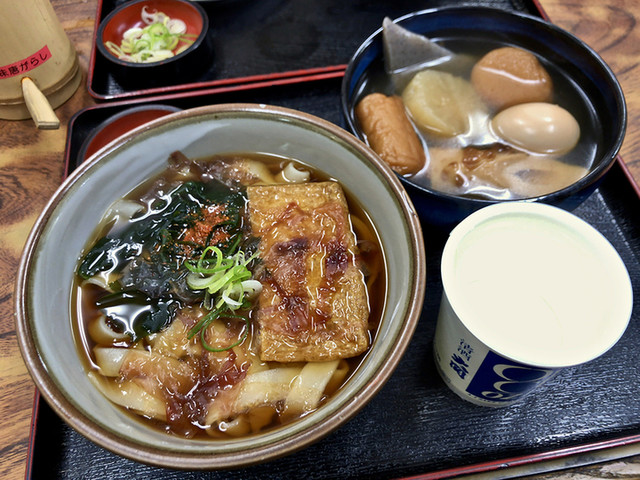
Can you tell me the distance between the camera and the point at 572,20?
7.93 ft

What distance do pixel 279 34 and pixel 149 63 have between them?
69 centimetres

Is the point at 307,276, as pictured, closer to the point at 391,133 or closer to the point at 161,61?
the point at 391,133

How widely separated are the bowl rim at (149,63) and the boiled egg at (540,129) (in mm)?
1406

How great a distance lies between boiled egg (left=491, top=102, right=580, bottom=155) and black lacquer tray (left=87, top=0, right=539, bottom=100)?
851 millimetres

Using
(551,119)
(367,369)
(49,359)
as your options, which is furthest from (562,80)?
(49,359)

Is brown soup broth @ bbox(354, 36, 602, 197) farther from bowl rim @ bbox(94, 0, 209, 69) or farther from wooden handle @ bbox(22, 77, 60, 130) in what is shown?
wooden handle @ bbox(22, 77, 60, 130)

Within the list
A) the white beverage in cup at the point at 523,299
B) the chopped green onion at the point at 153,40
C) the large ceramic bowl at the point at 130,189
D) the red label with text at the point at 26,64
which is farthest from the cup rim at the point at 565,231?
the red label with text at the point at 26,64

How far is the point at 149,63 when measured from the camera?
214 cm

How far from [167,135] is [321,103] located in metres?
0.87

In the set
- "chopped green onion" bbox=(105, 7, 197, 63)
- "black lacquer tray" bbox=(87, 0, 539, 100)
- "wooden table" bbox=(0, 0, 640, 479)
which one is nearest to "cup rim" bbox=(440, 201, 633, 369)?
"wooden table" bbox=(0, 0, 640, 479)

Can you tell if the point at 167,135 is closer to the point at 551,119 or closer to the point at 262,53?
the point at 262,53

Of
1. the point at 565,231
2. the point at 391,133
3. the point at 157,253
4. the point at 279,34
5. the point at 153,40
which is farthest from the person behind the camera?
the point at 279,34

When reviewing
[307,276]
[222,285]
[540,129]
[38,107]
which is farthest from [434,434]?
[38,107]

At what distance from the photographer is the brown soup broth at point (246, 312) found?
4.31 ft
